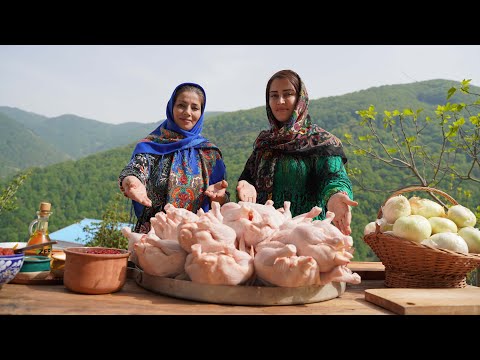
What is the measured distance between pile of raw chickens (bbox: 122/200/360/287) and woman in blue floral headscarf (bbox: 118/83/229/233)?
142 cm

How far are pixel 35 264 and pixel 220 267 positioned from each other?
2.79 feet

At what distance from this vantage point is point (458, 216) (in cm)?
195

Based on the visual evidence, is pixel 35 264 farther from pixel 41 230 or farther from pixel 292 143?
pixel 292 143

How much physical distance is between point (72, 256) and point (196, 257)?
0.50 meters

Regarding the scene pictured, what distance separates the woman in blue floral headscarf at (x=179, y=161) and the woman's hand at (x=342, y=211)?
999mm

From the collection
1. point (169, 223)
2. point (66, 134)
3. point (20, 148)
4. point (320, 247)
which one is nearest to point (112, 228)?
point (169, 223)

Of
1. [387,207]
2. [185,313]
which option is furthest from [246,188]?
[185,313]

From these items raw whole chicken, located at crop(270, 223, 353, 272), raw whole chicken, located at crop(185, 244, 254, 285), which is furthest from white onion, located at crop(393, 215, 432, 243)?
raw whole chicken, located at crop(185, 244, 254, 285)

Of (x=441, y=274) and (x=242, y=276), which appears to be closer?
(x=242, y=276)

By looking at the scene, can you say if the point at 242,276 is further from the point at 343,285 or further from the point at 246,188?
the point at 246,188

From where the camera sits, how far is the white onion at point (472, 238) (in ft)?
6.07

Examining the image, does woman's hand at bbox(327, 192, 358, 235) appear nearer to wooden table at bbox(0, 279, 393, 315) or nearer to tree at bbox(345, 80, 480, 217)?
wooden table at bbox(0, 279, 393, 315)

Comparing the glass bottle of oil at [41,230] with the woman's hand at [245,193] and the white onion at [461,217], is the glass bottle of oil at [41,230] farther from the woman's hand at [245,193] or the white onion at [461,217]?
the white onion at [461,217]

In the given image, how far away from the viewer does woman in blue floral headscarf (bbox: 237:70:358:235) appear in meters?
2.73
